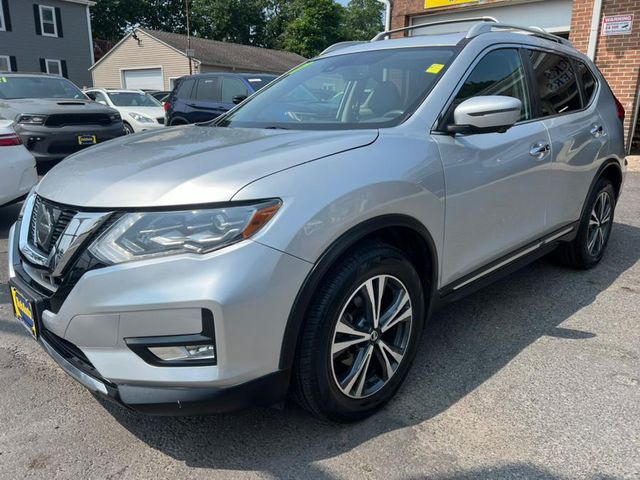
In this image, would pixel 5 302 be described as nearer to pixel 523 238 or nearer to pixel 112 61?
pixel 523 238

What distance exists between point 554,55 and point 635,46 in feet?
23.7

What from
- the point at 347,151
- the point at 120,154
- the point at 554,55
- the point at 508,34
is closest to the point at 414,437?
the point at 347,151

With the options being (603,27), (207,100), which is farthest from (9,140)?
(603,27)

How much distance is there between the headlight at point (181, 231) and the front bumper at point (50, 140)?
616cm

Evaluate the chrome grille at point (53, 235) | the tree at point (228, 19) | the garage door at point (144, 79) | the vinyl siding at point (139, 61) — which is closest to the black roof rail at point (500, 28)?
the chrome grille at point (53, 235)

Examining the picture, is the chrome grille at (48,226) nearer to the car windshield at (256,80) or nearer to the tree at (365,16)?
the car windshield at (256,80)

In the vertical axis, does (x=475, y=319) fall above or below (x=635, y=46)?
below

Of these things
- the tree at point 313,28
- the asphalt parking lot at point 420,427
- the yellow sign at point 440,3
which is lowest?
the asphalt parking lot at point 420,427

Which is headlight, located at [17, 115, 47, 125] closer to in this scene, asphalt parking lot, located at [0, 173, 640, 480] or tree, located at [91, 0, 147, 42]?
asphalt parking lot, located at [0, 173, 640, 480]

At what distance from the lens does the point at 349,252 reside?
7.27 feet

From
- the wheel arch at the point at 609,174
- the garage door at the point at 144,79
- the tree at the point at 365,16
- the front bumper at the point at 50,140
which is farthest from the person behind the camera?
the tree at the point at 365,16

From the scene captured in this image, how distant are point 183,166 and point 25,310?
0.93 meters

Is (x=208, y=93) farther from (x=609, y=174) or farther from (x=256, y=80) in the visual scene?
(x=609, y=174)

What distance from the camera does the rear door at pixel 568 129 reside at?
3.50m
